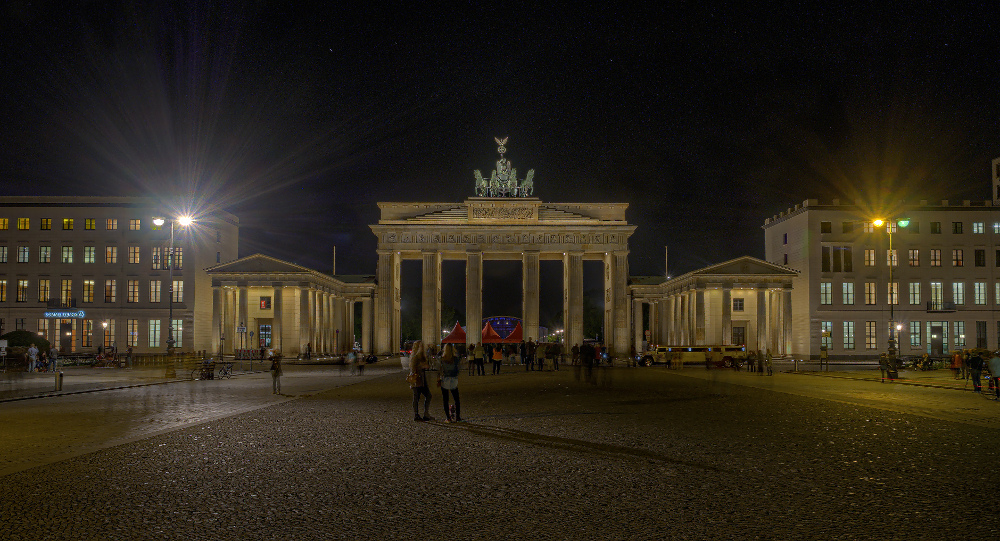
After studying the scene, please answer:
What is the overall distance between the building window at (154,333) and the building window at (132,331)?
1.24 m

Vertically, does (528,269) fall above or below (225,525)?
above

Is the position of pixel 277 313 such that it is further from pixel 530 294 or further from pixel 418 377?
pixel 418 377

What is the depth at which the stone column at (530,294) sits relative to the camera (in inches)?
3191

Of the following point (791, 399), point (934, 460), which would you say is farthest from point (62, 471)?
point (791, 399)

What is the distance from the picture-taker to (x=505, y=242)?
8250 centimetres

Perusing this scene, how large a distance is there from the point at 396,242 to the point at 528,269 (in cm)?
1410

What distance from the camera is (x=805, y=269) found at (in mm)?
75688

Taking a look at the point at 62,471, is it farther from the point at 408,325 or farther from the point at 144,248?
the point at 408,325

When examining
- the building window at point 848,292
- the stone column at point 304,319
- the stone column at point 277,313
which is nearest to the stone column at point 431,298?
the stone column at point 304,319

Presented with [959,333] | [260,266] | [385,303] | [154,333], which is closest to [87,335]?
[154,333]

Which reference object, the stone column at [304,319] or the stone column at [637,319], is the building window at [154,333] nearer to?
the stone column at [304,319]

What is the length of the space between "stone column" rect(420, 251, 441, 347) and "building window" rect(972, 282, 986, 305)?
51590 millimetres

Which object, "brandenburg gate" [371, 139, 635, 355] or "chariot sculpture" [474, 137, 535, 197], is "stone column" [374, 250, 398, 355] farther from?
"chariot sculpture" [474, 137, 535, 197]

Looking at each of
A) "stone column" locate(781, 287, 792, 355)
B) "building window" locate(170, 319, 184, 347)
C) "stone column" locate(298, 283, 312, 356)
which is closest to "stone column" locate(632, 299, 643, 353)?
"stone column" locate(781, 287, 792, 355)
